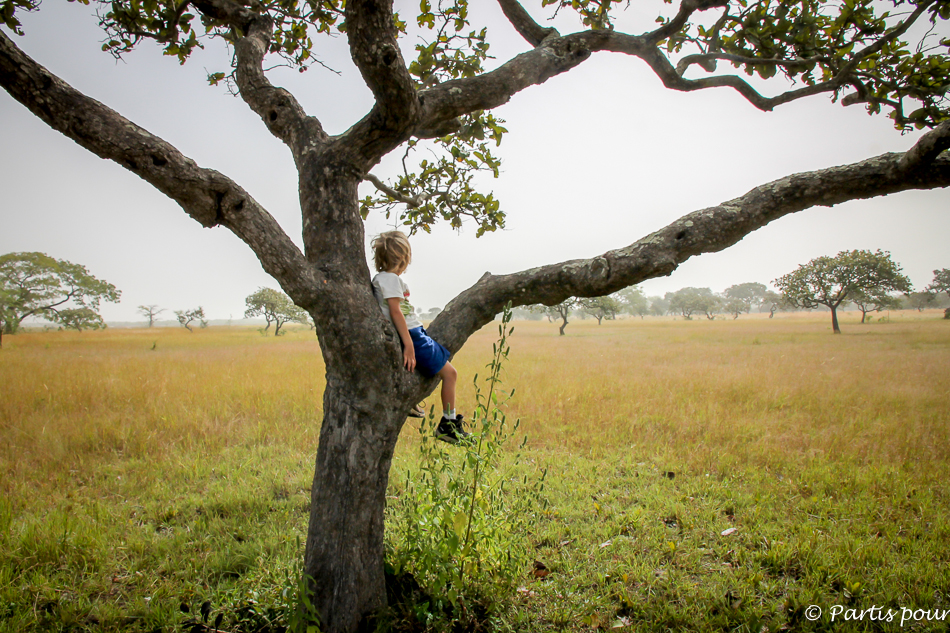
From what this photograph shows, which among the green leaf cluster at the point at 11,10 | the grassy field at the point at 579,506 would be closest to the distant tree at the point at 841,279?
the grassy field at the point at 579,506

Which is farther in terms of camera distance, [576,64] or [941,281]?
[941,281]

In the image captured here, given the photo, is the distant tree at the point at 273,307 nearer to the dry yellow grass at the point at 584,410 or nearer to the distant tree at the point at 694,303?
the dry yellow grass at the point at 584,410

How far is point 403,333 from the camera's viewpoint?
2.80 m

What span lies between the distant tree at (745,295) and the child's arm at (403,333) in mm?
114519

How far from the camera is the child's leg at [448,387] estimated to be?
3305 millimetres

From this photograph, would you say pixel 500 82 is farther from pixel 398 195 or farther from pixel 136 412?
pixel 136 412

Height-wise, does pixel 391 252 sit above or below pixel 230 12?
below

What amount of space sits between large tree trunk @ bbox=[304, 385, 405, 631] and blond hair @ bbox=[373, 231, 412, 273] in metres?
1.07

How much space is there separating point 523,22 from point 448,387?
135 inches

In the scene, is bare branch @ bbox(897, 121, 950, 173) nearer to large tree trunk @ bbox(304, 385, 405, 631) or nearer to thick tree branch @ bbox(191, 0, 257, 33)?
large tree trunk @ bbox(304, 385, 405, 631)

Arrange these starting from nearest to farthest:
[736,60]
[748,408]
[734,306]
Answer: [736,60] → [748,408] → [734,306]

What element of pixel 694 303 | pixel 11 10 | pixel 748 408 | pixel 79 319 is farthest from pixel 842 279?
pixel 79 319

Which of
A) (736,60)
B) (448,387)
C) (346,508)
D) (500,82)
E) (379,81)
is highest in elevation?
(736,60)

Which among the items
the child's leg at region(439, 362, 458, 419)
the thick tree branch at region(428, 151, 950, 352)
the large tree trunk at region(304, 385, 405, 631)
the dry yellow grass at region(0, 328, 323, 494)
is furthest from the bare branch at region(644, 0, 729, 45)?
the dry yellow grass at region(0, 328, 323, 494)
